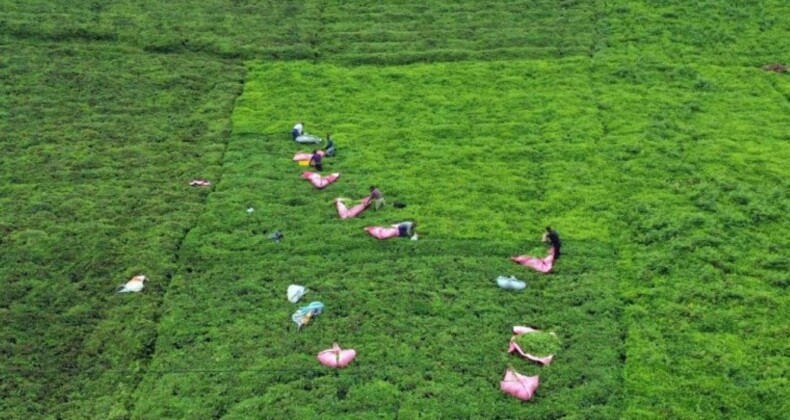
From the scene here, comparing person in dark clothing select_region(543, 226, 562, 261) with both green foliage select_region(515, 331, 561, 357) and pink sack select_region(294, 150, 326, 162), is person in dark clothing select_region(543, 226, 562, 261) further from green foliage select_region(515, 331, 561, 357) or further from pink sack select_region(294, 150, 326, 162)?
pink sack select_region(294, 150, 326, 162)

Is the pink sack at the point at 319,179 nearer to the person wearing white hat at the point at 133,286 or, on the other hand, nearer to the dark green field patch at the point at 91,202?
the dark green field patch at the point at 91,202

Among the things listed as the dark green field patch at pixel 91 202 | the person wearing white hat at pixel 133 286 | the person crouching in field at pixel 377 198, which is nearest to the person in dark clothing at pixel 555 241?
the person crouching in field at pixel 377 198

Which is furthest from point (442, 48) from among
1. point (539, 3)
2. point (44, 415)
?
point (44, 415)

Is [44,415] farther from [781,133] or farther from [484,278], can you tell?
[781,133]

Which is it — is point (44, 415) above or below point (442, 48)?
below

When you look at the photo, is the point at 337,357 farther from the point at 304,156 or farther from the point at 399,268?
the point at 304,156
